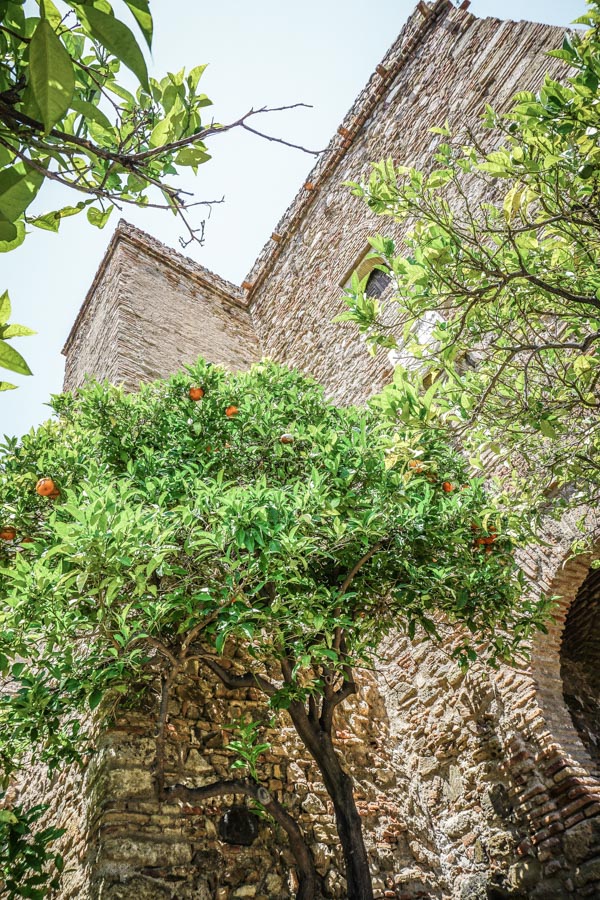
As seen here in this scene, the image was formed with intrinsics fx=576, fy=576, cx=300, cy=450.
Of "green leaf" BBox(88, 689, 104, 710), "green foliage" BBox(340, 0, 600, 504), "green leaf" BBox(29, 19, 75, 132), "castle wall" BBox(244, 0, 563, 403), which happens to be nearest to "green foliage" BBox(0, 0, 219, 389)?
"green leaf" BBox(29, 19, 75, 132)

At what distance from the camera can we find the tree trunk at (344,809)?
2.82 metres

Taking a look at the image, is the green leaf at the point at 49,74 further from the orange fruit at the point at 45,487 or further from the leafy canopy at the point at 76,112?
the orange fruit at the point at 45,487

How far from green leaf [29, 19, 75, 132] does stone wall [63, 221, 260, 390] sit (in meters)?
6.05

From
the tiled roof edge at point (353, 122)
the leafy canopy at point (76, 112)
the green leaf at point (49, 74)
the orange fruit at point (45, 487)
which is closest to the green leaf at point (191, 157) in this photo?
the leafy canopy at point (76, 112)

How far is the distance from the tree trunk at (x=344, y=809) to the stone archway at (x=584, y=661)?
9.72 feet

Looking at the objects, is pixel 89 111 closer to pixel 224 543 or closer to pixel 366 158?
pixel 224 543

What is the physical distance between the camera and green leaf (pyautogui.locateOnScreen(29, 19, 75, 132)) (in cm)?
57

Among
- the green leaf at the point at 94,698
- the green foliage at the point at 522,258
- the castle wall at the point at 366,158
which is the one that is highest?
the castle wall at the point at 366,158

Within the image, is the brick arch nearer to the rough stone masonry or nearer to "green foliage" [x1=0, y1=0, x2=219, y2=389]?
the rough stone masonry

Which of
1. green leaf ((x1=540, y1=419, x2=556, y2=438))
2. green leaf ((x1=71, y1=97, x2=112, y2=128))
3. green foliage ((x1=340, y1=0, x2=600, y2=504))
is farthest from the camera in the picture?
green leaf ((x1=540, y1=419, x2=556, y2=438))

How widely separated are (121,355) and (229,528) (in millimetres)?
4802

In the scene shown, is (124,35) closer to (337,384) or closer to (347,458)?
(347,458)

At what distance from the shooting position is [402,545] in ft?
10.3

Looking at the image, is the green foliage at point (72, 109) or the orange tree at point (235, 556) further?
the orange tree at point (235, 556)
